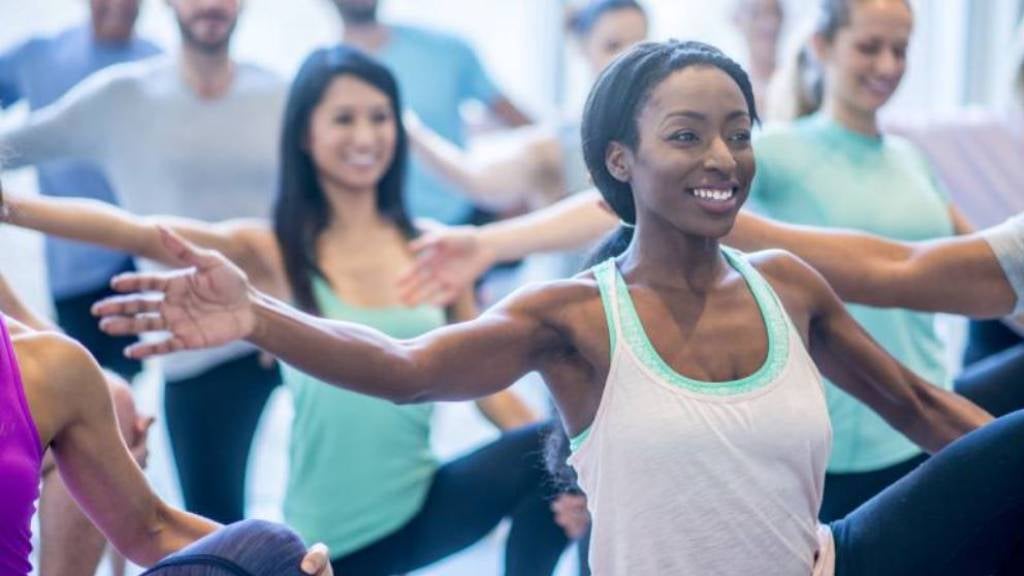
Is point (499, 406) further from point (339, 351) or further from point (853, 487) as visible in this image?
point (339, 351)

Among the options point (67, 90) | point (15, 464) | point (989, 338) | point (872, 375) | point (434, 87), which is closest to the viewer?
point (15, 464)

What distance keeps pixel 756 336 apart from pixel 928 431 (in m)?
0.34

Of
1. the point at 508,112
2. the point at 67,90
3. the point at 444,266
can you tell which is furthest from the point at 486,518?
the point at 508,112

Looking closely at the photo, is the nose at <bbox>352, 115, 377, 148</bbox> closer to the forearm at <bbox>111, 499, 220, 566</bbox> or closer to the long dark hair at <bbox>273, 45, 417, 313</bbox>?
the long dark hair at <bbox>273, 45, 417, 313</bbox>

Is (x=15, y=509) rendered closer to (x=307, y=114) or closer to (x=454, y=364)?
(x=454, y=364)

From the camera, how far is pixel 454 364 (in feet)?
5.96

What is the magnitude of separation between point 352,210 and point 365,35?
44.7 inches

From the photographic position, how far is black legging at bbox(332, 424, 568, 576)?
2600 millimetres

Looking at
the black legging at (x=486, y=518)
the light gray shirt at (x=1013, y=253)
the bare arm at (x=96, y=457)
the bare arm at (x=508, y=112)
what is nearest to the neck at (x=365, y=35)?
the bare arm at (x=508, y=112)

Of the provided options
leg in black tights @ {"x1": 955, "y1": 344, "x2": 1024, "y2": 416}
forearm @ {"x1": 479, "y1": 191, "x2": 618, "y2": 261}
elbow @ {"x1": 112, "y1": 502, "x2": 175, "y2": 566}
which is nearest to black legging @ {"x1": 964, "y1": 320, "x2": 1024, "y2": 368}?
leg in black tights @ {"x1": 955, "y1": 344, "x2": 1024, "y2": 416}

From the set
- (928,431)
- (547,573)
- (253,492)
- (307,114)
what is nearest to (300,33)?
(253,492)

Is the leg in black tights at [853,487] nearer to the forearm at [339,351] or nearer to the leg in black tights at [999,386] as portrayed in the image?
the leg in black tights at [999,386]

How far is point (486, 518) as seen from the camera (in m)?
2.62

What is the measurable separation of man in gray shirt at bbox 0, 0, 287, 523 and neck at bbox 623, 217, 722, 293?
133 cm
